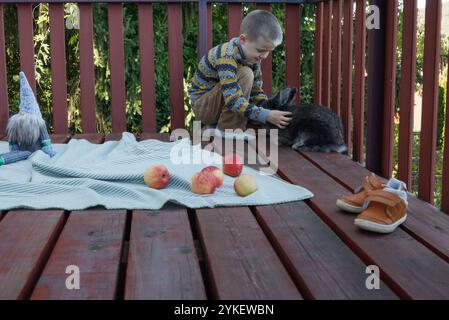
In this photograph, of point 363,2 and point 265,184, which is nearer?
point 265,184

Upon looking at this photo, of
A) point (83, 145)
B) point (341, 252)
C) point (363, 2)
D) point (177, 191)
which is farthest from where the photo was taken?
Answer: point (83, 145)

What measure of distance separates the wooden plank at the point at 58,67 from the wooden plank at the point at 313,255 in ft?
7.50

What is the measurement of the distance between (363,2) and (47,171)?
5.56 feet

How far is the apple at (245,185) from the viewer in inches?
92.0

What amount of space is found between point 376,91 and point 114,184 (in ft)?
4.25

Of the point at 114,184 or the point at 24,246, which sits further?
the point at 114,184

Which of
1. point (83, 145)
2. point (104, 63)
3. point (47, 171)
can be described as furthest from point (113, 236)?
point (104, 63)

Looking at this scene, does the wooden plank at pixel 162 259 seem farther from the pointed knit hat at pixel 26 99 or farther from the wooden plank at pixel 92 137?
the wooden plank at pixel 92 137

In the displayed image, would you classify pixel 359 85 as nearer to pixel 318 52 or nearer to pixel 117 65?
pixel 318 52

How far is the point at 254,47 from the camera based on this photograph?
137 inches

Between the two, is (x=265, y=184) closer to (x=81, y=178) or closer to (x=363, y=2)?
(x=81, y=178)

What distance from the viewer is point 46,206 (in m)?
2.22

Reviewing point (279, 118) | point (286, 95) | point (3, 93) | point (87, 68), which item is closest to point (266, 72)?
point (286, 95)

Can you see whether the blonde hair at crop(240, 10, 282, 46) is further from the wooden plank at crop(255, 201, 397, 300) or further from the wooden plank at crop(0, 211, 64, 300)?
the wooden plank at crop(0, 211, 64, 300)
